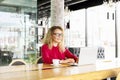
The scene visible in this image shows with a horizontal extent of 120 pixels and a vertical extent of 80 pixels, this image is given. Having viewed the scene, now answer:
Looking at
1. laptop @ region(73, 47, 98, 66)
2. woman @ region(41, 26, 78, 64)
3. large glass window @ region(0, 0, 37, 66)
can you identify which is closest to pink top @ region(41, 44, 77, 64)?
woman @ region(41, 26, 78, 64)

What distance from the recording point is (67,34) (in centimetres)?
1048

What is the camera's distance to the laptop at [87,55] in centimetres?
263

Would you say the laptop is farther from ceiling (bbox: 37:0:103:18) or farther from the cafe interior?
ceiling (bbox: 37:0:103:18)

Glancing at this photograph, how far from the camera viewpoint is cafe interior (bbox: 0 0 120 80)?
2.15 meters

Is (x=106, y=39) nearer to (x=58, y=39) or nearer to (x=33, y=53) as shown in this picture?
(x=33, y=53)

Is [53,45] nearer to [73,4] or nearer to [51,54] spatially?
[51,54]

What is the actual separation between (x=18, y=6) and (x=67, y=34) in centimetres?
485

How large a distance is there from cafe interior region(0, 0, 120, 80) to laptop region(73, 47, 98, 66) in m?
0.03

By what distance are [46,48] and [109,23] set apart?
5.52 meters

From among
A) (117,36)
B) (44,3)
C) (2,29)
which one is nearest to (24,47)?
(2,29)

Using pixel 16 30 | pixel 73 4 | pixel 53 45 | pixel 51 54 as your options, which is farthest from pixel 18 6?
pixel 73 4

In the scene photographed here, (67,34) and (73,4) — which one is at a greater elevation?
(73,4)

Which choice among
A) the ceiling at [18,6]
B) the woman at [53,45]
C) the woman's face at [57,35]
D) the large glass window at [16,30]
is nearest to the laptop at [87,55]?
the woman at [53,45]

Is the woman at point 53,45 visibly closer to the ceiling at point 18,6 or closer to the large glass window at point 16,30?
the large glass window at point 16,30
